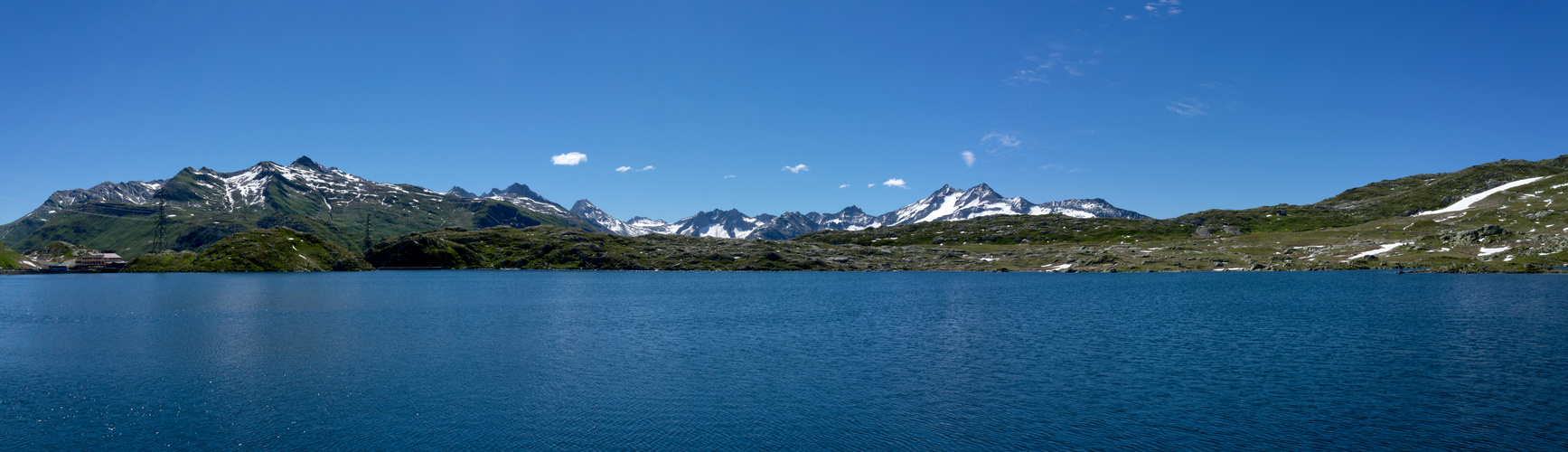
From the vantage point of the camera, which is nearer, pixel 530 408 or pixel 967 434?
pixel 967 434

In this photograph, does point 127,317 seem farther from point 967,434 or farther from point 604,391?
point 967,434

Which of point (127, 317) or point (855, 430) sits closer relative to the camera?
point (855, 430)

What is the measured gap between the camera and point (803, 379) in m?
48.6

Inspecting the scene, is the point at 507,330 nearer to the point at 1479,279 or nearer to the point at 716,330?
the point at 716,330

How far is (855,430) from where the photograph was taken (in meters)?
35.7

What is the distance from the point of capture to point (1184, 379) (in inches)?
1839

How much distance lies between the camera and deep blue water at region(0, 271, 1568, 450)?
34.7m

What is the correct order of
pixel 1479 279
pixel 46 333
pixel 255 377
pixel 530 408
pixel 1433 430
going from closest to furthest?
1. pixel 1433 430
2. pixel 530 408
3. pixel 255 377
4. pixel 46 333
5. pixel 1479 279

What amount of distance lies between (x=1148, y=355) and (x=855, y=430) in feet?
108

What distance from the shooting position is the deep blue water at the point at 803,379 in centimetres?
3466

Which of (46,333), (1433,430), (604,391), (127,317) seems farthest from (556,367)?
(127,317)

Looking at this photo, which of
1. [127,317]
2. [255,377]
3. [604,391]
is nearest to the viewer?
[604,391]

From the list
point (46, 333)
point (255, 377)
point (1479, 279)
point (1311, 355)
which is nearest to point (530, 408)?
point (255, 377)

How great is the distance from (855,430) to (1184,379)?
25245 mm
